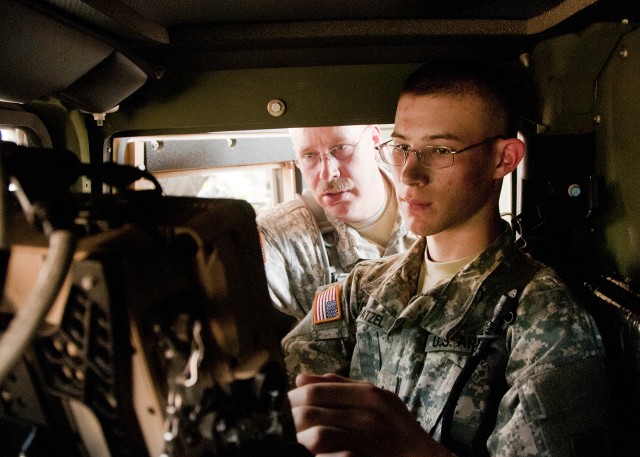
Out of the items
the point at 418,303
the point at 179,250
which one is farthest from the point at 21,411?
the point at 418,303

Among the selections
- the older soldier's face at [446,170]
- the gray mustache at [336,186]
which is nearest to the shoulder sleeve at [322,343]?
the older soldier's face at [446,170]

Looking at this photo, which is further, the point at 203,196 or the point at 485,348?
the point at 485,348

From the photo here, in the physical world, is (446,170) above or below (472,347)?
above

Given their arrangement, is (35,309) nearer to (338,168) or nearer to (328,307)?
(328,307)

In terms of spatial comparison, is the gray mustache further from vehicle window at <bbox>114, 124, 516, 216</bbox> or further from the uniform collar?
the uniform collar

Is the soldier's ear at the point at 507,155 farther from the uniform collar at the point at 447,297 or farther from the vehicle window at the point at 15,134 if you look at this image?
the vehicle window at the point at 15,134

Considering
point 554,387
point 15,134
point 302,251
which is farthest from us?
point 302,251

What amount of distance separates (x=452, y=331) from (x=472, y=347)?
73 mm

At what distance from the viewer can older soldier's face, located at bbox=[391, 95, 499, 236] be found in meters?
1.66

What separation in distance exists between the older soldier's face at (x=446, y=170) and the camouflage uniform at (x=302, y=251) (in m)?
1.21

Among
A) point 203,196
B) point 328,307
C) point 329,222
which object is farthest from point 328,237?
point 203,196

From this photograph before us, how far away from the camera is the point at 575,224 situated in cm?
190

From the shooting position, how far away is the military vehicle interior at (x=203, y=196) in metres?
0.64

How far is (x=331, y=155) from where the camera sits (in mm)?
2941
